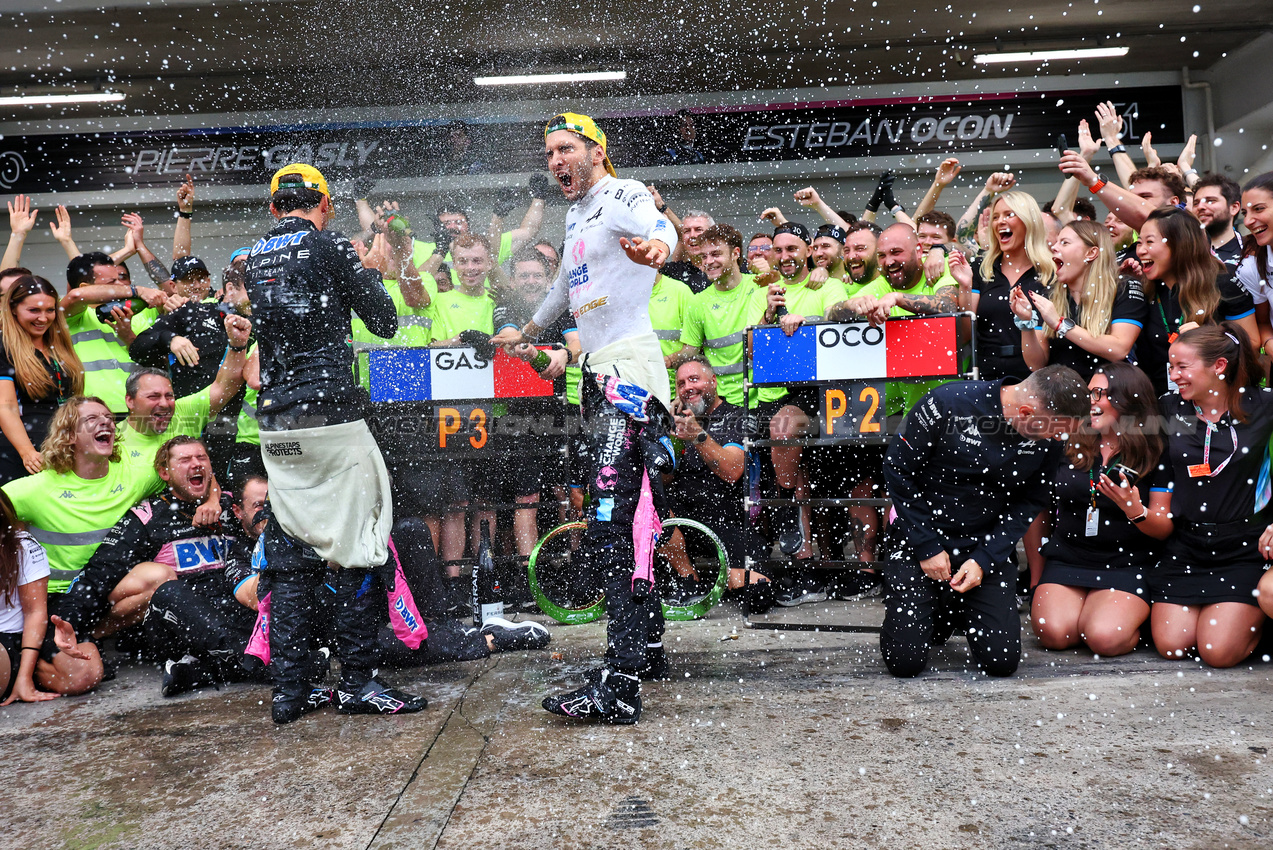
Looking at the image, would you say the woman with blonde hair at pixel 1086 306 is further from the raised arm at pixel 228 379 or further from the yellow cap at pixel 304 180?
the raised arm at pixel 228 379

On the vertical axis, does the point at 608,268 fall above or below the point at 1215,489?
above

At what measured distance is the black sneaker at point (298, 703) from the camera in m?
3.44

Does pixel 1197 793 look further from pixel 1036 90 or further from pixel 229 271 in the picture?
pixel 1036 90

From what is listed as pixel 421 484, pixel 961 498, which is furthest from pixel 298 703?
pixel 961 498

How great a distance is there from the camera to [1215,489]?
12.8ft

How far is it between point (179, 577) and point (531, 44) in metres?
7.85

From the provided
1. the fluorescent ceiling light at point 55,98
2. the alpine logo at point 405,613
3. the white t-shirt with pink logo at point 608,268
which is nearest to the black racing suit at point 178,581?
the alpine logo at point 405,613

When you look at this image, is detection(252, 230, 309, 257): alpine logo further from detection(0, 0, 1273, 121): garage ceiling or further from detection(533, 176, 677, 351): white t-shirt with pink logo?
detection(0, 0, 1273, 121): garage ceiling

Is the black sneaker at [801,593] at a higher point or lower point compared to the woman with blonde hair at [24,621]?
lower

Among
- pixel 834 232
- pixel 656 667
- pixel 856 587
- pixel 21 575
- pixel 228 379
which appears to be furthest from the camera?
pixel 834 232

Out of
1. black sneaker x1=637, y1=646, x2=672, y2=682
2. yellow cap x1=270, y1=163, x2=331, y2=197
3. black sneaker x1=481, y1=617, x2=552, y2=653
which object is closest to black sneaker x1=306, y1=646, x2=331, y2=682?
black sneaker x1=481, y1=617, x2=552, y2=653

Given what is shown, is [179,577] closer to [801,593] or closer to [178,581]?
[178,581]

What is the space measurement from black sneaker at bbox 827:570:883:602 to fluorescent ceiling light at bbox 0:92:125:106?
10.7 metres

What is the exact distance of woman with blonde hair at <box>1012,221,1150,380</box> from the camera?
4.38m
